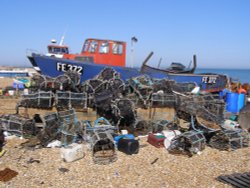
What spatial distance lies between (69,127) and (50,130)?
1.59 feet

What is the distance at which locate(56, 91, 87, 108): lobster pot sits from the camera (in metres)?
7.63

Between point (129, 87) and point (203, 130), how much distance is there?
2993 mm

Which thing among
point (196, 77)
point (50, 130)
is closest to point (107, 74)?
point (50, 130)

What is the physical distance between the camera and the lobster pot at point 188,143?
6607 mm

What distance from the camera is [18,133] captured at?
7.11m

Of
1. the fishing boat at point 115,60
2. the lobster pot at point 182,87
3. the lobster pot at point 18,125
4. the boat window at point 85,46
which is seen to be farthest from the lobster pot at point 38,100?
the boat window at point 85,46

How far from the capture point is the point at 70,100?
7699 millimetres

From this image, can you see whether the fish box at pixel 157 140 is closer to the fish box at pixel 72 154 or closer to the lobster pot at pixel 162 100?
the lobster pot at pixel 162 100

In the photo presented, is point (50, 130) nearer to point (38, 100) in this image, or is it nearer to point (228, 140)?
point (38, 100)

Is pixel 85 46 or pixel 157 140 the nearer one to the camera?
pixel 157 140

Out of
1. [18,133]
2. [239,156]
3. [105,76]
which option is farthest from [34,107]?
[239,156]

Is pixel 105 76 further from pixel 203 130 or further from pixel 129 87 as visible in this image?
pixel 203 130

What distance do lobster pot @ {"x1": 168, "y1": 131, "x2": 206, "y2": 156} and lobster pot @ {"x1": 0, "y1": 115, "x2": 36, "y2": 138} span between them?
3678mm

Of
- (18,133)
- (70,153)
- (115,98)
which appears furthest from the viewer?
(115,98)
